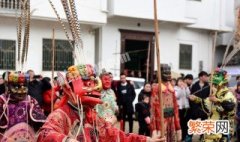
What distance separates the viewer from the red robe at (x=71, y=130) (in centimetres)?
309

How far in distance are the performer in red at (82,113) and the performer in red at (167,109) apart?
331 cm

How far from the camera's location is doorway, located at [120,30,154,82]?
17562mm

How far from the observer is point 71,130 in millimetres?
3332

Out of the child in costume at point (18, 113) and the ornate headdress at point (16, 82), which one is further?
the ornate headdress at point (16, 82)

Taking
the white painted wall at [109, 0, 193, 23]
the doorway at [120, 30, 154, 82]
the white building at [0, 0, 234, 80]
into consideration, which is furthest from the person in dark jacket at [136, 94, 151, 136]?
the doorway at [120, 30, 154, 82]

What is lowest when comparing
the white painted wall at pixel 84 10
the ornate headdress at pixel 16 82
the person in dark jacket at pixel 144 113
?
the person in dark jacket at pixel 144 113

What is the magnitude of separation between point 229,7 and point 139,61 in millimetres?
4727

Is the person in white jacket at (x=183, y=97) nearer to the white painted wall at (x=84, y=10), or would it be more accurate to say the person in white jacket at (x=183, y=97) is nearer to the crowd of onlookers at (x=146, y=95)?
the crowd of onlookers at (x=146, y=95)

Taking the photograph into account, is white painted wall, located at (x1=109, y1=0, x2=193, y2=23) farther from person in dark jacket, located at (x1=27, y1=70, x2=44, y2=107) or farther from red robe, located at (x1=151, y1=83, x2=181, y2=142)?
red robe, located at (x1=151, y1=83, x2=181, y2=142)

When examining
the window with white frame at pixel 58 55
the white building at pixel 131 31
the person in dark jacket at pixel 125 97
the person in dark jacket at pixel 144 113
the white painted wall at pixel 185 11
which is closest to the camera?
the person in dark jacket at pixel 144 113

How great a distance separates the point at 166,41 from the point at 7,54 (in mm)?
6482

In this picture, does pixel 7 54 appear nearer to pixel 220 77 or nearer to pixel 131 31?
pixel 131 31

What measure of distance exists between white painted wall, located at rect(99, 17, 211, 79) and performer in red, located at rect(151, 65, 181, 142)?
9.68m

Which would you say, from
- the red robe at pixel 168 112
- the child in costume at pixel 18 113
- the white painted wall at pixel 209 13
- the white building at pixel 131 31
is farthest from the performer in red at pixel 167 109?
the white painted wall at pixel 209 13
